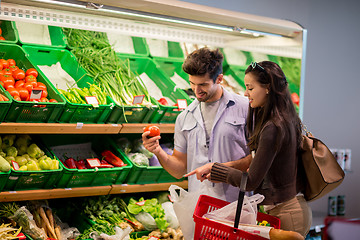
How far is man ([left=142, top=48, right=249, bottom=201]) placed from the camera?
307 centimetres

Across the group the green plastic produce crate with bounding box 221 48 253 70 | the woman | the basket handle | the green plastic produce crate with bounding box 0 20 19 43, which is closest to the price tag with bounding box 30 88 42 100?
the green plastic produce crate with bounding box 0 20 19 43

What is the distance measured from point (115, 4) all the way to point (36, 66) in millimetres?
913

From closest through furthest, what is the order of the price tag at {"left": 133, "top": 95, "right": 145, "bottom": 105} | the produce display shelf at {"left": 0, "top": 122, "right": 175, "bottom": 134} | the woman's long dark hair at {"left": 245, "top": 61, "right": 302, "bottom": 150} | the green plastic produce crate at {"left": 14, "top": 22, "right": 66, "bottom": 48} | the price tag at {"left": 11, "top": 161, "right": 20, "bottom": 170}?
the woman's long dark hair at {"left": 245, "top": 61, "right": 302, "bottom": 150}, the produce display shelf at {"left": 0, "top": 122, "right": 175, "bottom": 134}, the price tag at {"left": 11, "top": 161, "right": 20, "bottom": 170}, the price tag at {"left": 133, "top": 95, "right": 145, "bottom": 105}, the green plastic produce crate at {"left": 14, "top": 22, "right": 66, "bottom": 48}

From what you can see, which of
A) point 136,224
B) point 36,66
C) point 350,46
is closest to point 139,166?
point 136,224

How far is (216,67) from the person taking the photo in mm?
3094

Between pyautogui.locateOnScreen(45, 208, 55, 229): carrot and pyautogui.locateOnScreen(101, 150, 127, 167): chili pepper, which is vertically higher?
pyautogui.locateOnScreen(101, 150, 127, 167): chili pepper

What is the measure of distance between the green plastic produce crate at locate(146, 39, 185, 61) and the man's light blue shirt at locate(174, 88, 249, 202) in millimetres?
1723

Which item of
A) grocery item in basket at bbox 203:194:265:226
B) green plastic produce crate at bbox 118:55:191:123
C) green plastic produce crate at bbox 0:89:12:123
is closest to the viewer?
grocery item in basket at bbox 203:194:265:226

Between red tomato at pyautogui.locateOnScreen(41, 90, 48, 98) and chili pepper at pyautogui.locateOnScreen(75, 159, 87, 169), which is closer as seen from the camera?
red tomato at pyautogui.locateOnScreen(41, 90, 48, 98)

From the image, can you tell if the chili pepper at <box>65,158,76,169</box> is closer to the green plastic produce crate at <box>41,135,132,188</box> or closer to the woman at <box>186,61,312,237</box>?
the green plastic produce crate at <box>41,135,132,188</box>

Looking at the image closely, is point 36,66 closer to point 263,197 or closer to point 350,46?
point 263,197

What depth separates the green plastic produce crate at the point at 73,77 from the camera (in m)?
3.64

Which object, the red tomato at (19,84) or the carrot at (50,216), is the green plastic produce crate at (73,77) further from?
the carrot at (50,216)

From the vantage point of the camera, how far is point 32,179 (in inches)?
139
